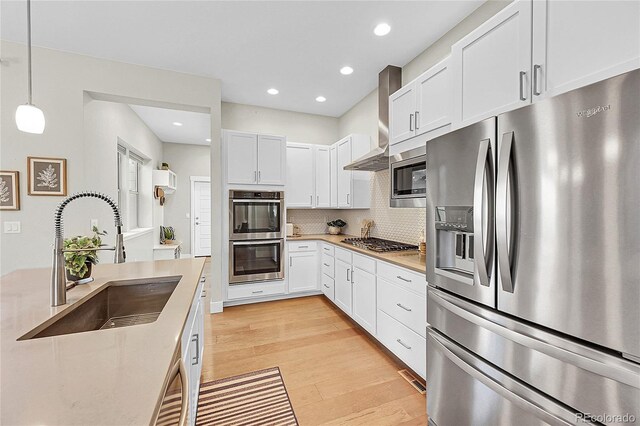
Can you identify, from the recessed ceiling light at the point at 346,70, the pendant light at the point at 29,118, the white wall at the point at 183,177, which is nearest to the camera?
the pendant light at the point at 29,118

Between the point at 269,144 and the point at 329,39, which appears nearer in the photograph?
the point at 329,39

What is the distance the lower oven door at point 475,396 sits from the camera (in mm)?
1012

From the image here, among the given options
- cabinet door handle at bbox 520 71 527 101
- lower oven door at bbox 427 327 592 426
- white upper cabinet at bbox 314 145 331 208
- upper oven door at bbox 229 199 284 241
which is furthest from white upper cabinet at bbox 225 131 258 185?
cabinet door handle at bbox 520 71 527 101

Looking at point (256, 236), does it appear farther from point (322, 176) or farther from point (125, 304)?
point (125, 304)

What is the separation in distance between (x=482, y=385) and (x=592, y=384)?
0.44m

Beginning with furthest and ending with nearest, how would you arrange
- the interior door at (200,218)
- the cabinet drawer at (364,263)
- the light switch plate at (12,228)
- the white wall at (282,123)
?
the interior door at (200,218) < the white wall at (282,123) < the light switch plate at (12,228) < the cabinet drawer at (364,263)

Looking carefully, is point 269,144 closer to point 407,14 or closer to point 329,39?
point 329,39

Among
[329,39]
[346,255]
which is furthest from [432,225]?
[329,39]

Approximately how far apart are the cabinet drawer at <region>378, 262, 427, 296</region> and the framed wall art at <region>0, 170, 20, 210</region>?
3720 mm

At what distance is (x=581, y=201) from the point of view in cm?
92

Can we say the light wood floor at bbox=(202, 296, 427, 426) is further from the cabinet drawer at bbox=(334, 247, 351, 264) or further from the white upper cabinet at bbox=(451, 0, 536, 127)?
the white upper cabinet at bbox=(451, 0, 536, 127)

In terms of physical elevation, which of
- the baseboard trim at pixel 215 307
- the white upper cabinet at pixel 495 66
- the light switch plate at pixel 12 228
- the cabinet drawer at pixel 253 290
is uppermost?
the white upper cabinet at pixel 495 66

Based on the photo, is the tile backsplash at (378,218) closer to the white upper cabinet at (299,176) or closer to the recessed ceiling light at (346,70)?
the white upper cabinet at (299,176)

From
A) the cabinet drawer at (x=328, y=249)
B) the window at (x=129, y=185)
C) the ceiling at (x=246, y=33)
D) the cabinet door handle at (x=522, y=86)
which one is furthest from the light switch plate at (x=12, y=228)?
the cabinet door handle at (x=522, y=86)
